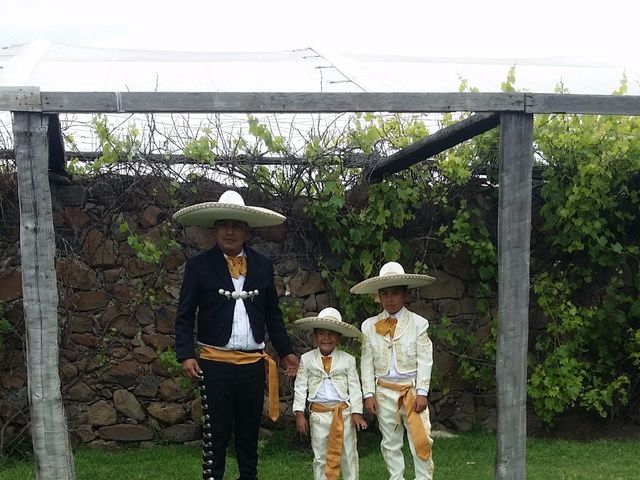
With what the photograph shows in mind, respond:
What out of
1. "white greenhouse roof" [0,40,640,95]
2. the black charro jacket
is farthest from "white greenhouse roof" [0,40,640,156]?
the black charro jacket

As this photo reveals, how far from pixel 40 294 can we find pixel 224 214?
0.99 metres

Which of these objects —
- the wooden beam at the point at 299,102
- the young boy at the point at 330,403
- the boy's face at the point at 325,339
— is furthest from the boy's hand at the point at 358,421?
the wooden beam at the point at 299,102

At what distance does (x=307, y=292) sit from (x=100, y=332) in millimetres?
1544

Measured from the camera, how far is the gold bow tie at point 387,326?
460cm

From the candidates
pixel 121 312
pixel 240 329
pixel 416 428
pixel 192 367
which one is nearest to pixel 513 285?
pixel 416 428

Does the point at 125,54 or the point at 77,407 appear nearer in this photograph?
the point at 77,407

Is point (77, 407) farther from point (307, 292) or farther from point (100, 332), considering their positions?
point (307, 292)

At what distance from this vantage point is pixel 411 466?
578 centimetres

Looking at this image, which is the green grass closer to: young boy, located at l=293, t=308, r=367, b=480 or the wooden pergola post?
young boy, located at l=293, t=308, r=367, b=480

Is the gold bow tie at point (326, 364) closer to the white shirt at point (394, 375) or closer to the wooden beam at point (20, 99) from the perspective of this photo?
the white shirt at point (394, 375)

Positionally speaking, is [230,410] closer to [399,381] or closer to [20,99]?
[399,381]

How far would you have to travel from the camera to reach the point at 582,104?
4.31 meters

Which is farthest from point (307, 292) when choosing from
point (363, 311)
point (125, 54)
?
point (125, 54)

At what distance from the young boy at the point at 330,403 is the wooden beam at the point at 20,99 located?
5.76 feet
